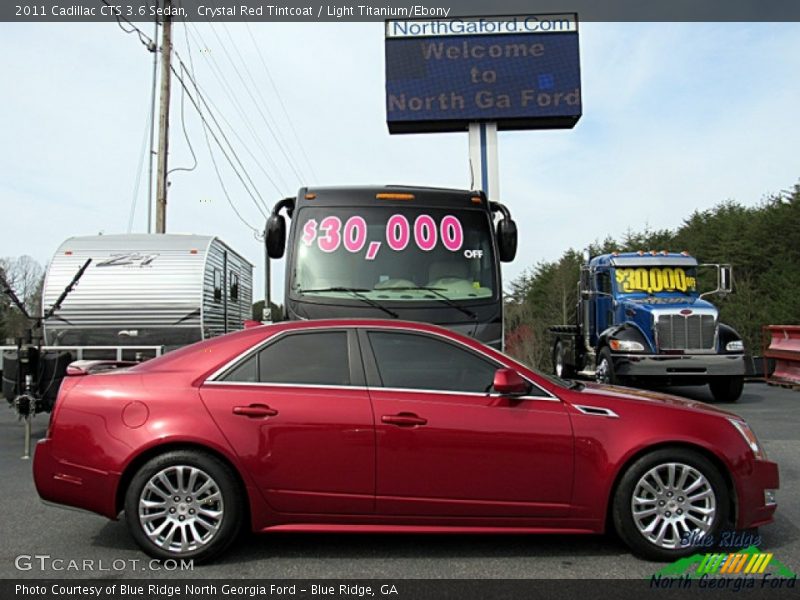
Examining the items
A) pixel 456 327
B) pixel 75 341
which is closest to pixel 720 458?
pixel 456 327

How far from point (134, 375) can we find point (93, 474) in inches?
25.6

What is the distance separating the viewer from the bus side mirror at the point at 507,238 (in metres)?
8.00

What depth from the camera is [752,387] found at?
52.8 ft

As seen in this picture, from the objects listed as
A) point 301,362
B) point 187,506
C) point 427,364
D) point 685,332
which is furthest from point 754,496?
point 685,332

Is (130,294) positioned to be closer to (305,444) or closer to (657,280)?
(305,444)

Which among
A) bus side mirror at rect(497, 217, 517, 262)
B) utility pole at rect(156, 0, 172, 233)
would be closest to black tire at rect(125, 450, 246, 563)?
bus side mirror at rect(497, 217, 517, 262)

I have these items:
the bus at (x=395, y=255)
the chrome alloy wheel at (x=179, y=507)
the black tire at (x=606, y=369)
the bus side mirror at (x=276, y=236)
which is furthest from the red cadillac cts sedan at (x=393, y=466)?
the black tire at (x=606, y=369)

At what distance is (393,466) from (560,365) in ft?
45.0

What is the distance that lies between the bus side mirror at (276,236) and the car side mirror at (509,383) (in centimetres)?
401

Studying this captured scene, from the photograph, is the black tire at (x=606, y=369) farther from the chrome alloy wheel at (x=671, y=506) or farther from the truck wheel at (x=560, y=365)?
the chrome alloy wheel at (x=671, y=506)

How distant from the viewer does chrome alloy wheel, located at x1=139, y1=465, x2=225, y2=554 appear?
439cm

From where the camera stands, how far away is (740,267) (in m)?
41.3

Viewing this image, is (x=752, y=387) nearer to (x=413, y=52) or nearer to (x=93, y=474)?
(x=413, y=52)

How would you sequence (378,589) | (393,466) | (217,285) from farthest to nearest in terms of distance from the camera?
(217,285) < (393,466) < (378,589)
